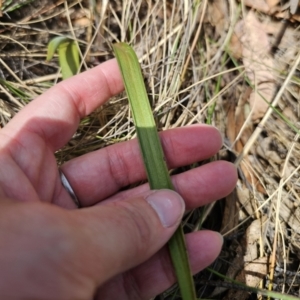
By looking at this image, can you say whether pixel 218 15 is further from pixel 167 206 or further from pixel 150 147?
pixel 167 206

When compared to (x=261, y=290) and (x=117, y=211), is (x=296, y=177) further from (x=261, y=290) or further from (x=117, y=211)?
(x=117, y=211)

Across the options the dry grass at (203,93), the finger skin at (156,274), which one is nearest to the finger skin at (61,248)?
the finger skin at (156,274)

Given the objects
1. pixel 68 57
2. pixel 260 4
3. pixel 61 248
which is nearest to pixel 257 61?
pixel 260 4

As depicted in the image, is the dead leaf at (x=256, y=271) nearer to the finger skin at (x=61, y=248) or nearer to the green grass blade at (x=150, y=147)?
the green grass blade at (x=150, y=147)

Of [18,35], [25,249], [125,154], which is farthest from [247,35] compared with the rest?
[25,249]

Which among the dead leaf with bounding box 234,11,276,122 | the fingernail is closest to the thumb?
the fingernail

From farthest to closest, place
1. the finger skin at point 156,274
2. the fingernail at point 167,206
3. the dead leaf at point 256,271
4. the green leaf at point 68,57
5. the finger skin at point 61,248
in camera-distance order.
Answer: the green leaf at point 68,57
the dead leaf at point 256,271
the finger skin at point 156,274
the fingernail at point 167,206
the finger skin at point 61,248

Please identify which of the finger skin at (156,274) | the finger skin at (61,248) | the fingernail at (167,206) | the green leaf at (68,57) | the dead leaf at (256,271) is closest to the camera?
the finger skin at (61,248)
